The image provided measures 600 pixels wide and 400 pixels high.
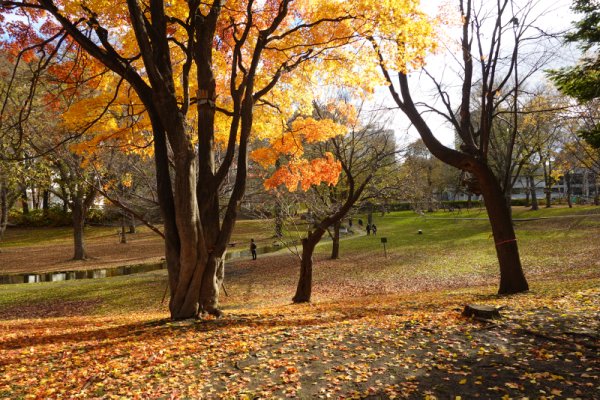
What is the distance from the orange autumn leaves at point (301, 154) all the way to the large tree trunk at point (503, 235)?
15.2ft

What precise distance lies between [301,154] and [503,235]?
6.09 metres

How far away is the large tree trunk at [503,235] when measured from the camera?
341 inches

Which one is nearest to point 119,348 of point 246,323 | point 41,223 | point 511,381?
point 246,323

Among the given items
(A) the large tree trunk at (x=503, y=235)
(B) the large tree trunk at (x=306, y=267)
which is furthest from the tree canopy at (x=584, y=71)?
(B) the large tree trunk at (x=306, y=267)

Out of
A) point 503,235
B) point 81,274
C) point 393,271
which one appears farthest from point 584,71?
point 81,274

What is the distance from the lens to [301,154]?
1216 centimetres

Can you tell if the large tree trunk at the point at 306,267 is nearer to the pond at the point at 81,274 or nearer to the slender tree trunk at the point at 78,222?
the pond at the point at 81,274

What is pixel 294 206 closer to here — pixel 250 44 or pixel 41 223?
pixel 250 44

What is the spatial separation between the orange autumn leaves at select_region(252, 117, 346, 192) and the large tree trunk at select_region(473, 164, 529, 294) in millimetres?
4627

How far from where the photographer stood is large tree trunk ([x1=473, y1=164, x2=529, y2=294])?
28.5 ft

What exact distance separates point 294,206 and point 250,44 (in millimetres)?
10073

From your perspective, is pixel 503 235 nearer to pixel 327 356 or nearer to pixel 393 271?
pixel 327 356

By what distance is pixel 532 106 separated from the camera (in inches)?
769

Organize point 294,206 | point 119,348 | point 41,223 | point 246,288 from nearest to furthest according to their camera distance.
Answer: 1. point 119,348
2. point 246,288
3. point 294,206
4. point 41,223
